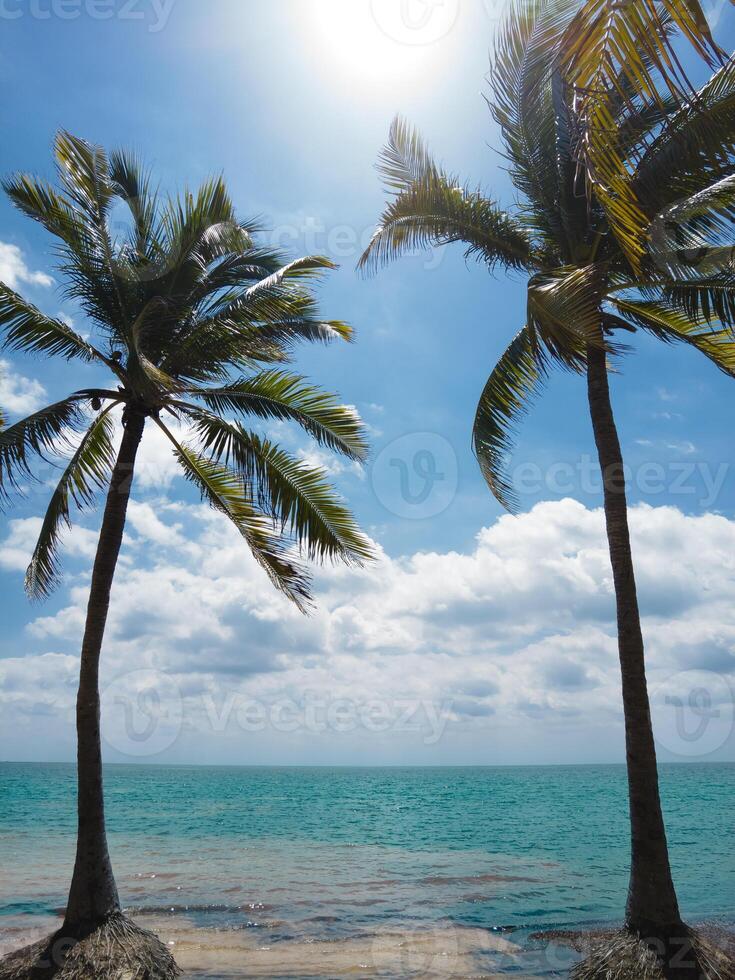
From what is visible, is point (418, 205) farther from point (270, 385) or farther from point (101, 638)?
point (101, 638)

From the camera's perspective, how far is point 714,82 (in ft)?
26.0

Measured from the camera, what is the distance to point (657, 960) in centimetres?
725

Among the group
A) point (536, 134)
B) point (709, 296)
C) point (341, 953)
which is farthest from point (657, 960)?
point (536, 134)

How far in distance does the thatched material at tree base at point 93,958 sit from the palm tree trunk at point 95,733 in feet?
0.70

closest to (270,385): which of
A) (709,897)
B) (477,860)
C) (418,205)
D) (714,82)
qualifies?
(418,205)

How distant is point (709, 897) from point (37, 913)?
1494cm

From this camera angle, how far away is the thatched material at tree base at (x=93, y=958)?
7770 mm

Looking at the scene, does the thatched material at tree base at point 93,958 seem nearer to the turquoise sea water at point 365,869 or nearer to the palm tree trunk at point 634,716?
the turquoise sea water at point 365,869

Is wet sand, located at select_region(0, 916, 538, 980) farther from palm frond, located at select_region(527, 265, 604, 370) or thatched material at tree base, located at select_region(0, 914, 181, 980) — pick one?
palm frond, located at select_region(527, 265, 604, 370)

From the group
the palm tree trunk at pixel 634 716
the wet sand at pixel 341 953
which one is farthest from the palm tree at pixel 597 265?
the wet sand at pixel 341 953

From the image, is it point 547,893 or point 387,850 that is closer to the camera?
point 547,893

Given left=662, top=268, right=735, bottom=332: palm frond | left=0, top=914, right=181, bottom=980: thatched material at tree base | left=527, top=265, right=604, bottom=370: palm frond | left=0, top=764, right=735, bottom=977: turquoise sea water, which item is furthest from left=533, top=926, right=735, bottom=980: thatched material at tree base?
left=662, top=268, right=735, bottom=332: palm frond

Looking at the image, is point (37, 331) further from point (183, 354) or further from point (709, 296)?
point (709, 296)

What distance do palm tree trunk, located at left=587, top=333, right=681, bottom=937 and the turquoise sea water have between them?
3.09 meters
